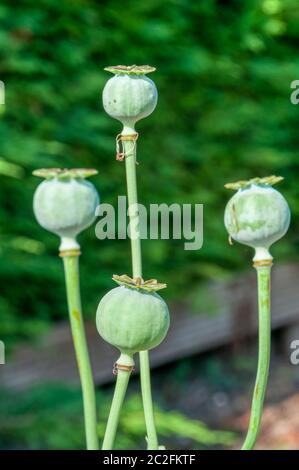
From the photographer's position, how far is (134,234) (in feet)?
2.12

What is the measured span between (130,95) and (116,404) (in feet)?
0.69

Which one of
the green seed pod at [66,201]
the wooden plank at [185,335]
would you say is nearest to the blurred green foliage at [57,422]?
the wooden plank at [185,335]

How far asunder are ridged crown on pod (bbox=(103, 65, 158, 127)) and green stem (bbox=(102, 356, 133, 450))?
0.59ft

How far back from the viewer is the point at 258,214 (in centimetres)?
61

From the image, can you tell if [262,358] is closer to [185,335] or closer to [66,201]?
[66,201]

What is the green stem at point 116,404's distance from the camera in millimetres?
586

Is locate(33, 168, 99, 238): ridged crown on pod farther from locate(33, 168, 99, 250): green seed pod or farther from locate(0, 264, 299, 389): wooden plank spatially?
locate(0, 264, 299, 389): wooden plank

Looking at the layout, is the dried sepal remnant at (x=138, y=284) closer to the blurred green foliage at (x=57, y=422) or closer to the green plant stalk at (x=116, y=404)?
the green plant stalk at (x=116, y=404)

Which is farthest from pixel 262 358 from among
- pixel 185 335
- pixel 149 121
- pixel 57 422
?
pixel 185 335

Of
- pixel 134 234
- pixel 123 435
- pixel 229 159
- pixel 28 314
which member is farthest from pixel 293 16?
pixel 134 234

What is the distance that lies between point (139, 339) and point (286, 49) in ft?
8.62

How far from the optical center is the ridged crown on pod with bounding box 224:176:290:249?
0.61m

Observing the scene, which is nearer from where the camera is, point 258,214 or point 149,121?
point 258,214

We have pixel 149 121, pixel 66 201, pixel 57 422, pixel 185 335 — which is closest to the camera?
pixel 66 201
